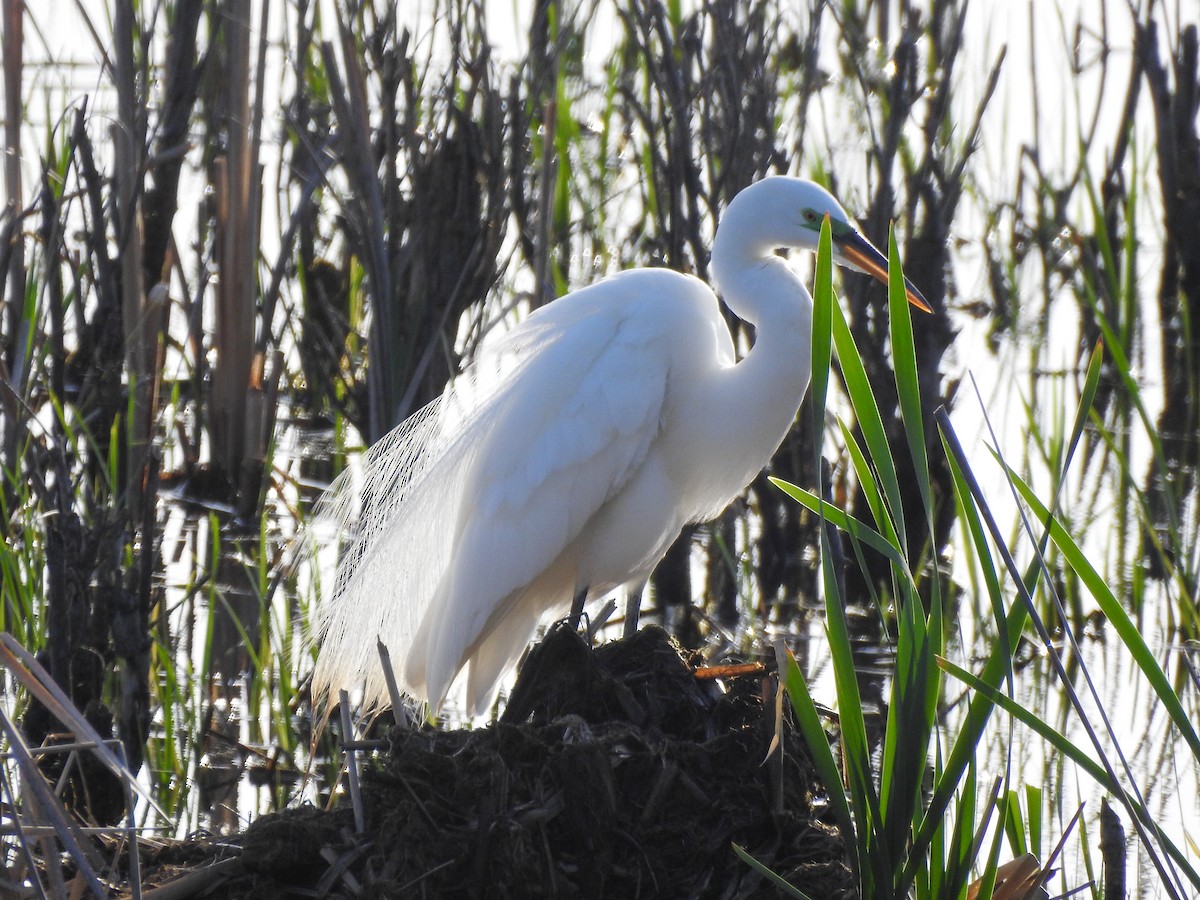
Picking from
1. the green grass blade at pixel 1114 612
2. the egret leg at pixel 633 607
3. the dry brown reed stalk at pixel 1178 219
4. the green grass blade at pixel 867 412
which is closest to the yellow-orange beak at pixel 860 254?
the egret leg at pixel 633 607

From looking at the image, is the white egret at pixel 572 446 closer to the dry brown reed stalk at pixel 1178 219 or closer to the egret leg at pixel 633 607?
the egret leg at pixel 633 607

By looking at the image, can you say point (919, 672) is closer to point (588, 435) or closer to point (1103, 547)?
point (588, 435)

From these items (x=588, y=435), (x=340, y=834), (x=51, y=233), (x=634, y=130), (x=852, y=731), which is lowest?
(x=340, y=834)

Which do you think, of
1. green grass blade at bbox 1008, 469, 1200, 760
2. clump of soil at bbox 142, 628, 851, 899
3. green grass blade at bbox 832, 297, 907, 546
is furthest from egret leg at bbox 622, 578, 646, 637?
green grass blade at bbox 1008, 469, 1200, 760

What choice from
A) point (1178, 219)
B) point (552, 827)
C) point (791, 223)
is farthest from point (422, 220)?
point (1178, 219)

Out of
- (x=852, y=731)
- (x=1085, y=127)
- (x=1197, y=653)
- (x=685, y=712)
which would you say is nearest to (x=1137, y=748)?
(x=1197, y=653)

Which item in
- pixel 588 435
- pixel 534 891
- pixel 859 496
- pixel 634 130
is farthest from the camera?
pixel 634 130

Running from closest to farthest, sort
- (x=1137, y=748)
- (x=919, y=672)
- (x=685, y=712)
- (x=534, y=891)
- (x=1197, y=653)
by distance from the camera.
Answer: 1. (x=919, y=672)
2. (x=534, y=891)
3. (x=685, y=712)
4. (x=1137, y=748)
5. (x=1197, y=653)

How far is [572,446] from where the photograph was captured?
3207mm

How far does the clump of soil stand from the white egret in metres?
0.80

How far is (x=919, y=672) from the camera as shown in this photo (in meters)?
1.92

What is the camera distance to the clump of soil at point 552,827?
225 centimetres

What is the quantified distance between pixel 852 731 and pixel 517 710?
87 cm

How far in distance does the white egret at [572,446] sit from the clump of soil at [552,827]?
0.80 metres
